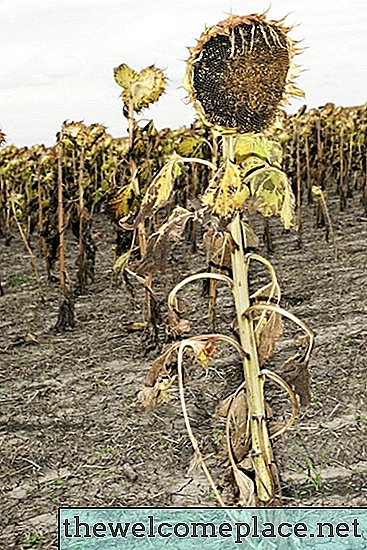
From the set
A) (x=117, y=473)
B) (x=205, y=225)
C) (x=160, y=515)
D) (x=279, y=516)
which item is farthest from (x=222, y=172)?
(x=117, y=473)

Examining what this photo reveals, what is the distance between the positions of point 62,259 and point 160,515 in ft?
7.84

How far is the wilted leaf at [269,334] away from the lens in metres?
1.90

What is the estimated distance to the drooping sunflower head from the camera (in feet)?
5.50

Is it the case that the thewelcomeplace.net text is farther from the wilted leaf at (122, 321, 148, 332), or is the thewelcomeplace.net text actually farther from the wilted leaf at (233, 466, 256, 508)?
the wilted leaf at (122, 321, 148, 332)

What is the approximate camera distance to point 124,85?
4227 millimetres

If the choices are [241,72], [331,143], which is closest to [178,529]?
[241,72]

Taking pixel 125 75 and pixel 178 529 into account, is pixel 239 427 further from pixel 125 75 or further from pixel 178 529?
pixel 125 75

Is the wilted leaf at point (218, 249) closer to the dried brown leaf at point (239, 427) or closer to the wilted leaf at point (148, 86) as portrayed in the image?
the dried brown leaf at point (239, 427)

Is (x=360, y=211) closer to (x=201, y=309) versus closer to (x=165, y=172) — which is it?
(x=201, y=309)

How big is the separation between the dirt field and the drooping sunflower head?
33.1 inches

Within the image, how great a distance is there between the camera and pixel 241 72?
5.60 feet

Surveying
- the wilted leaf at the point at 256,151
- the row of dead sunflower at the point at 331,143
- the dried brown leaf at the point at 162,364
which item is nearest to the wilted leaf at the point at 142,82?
the wilted leaf at the point at 256,151

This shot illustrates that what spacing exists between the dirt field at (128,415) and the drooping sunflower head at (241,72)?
2.76ft

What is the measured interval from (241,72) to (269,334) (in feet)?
1.92
